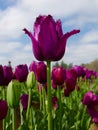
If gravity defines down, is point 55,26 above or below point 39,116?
above

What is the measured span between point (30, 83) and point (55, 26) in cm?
87

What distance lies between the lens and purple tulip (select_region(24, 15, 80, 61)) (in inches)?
78.0

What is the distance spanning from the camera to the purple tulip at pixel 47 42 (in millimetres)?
Result: 1982

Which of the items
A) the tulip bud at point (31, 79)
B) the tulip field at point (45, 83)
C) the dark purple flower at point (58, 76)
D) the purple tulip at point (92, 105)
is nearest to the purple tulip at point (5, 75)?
the tulip field at point (45, 83)

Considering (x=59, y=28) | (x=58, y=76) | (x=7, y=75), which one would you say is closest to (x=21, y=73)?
(x=7, y=75)

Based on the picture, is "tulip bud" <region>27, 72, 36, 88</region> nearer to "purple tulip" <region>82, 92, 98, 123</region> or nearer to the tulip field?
the tulip field

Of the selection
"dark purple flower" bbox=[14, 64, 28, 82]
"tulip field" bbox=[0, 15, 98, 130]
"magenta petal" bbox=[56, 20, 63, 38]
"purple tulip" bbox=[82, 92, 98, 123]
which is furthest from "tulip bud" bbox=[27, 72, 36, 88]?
"magenta petal" bbox=[56, 20, 63, 38]

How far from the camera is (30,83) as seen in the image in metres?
2.85

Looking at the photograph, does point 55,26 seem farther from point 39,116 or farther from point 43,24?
point 39,116

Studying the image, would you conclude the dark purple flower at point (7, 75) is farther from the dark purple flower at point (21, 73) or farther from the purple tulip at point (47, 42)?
the purple tulip at point (47, 42)

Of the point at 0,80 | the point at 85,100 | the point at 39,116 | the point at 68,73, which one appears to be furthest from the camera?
the point at 68,73

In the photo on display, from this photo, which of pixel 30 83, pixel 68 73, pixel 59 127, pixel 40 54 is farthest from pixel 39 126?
pixel 40 54

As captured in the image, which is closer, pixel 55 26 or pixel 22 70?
pixel 55 26

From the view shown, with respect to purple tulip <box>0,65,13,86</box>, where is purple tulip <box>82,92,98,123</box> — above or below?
below
